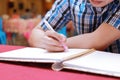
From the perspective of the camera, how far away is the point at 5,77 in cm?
64

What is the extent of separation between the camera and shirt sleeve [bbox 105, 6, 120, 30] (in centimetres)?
92

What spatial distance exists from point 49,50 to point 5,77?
254 millimetres

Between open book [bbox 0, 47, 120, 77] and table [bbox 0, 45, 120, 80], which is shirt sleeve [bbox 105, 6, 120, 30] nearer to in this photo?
open book [bbox 0, 47, 120, 77]

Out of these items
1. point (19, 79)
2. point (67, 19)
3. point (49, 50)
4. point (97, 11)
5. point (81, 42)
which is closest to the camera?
point (19, 79)

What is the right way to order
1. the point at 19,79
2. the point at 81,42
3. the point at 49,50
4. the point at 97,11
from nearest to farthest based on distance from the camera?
1. the point at 19,79
2. the point at 49,50
3. the point at 81,42
4. the point at 97,11

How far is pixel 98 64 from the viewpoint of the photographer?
685 millimetres

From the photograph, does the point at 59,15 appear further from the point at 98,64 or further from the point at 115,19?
the point at 98,64

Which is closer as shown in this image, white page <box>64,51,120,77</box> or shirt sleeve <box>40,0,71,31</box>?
white page <box>64,51,120,77</box>

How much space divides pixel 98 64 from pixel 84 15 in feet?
1.52

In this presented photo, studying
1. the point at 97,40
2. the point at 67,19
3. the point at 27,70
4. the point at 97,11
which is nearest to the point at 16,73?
the point at 27,70

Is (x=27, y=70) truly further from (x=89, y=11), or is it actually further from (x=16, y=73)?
(x=89, y=11)

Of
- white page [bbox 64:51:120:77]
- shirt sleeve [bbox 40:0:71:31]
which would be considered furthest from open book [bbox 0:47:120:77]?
shirt sleeve [bbox 40:0:71:31]

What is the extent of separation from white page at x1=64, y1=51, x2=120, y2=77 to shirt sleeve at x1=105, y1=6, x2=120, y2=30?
0.56ft

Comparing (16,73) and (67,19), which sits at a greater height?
(67,19)
